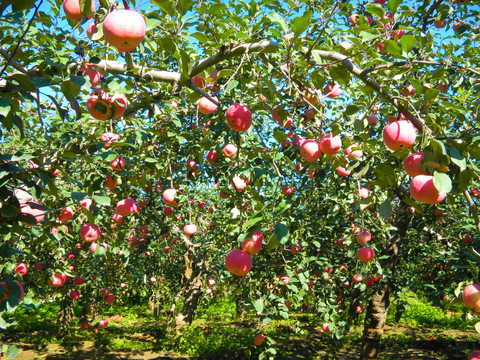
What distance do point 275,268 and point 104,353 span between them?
572 centimetres

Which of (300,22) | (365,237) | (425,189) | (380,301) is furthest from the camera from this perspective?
(380,301)

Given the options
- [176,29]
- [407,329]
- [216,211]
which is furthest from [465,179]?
[407,329]

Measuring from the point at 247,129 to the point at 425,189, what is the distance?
98cm

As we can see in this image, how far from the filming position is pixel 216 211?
7645mm

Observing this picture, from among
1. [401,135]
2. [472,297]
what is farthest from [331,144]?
[472,297]

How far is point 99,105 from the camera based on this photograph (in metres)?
1.45

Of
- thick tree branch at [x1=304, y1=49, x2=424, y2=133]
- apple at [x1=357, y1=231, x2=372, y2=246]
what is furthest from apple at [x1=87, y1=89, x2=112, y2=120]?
apple at [x1=357, y1=231, x2=372, y2=246]

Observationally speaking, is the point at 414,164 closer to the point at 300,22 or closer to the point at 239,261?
the point at 300,22

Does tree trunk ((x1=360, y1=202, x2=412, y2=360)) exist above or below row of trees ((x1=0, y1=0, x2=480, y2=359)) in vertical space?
below

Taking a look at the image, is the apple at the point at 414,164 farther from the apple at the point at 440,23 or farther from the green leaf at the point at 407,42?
the apple at the point at 440,23

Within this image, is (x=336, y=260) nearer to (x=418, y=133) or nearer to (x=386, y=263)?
(x=386, y=263)

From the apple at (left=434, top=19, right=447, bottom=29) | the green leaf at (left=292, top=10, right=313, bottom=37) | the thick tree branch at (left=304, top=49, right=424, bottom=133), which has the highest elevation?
the apple at (left=434, top=19, right=447, bottom=29)

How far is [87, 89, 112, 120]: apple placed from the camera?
57.2 inches

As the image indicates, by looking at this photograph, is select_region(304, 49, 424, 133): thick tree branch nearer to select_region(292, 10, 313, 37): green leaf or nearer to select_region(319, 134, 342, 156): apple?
select_region(292, 10, 313, 37): green leaf
